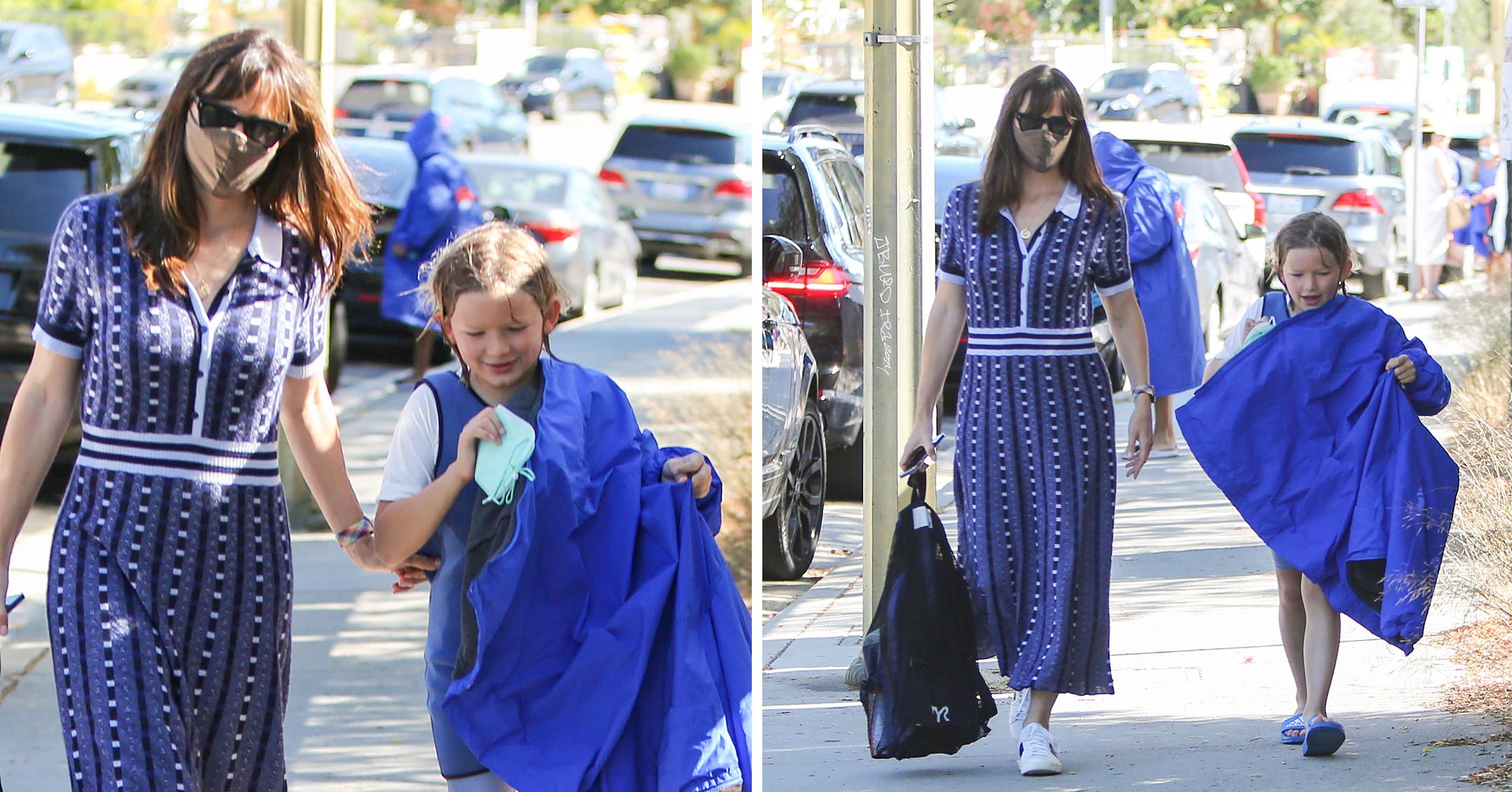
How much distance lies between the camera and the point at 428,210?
1141 centimetres

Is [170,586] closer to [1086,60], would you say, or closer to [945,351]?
[945,351]

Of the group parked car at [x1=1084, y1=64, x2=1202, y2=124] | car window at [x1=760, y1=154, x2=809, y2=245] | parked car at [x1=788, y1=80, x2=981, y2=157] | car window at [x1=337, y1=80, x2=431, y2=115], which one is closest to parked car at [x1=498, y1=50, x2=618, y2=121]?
car window at [x1=337, y1=80, x2=431, y2=115]

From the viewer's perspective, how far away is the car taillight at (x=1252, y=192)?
15.2 ft

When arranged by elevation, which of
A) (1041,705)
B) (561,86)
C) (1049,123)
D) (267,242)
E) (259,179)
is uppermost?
(561,86)

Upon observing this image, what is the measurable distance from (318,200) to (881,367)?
1.98m

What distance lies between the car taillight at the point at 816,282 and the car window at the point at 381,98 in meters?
19.9

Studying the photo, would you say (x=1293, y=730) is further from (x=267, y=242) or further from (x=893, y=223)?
(x=267, y=242)

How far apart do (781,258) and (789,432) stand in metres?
0.48

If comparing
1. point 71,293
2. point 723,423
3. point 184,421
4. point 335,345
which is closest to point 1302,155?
point 184,421

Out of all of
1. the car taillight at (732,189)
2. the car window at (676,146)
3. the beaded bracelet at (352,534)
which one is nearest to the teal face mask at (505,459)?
the beaded bracelet at (352,534)

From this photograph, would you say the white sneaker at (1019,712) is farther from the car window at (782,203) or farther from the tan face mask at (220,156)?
the tan face mask at (220,156)

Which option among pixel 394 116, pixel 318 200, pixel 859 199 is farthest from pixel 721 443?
pixel 394 116

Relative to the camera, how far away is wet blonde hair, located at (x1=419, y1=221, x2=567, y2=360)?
3.00m

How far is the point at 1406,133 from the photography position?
5.12 m
